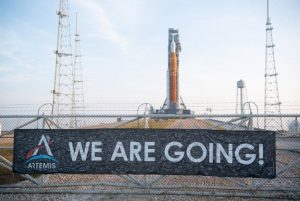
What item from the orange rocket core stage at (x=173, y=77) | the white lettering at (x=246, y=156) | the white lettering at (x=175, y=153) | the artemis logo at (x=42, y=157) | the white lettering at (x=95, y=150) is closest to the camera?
the white lettering at (x=246, y=156)

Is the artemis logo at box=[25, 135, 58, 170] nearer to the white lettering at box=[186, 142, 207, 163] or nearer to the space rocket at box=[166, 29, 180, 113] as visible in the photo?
the white lettering at box=[186, 142, 207, 163]

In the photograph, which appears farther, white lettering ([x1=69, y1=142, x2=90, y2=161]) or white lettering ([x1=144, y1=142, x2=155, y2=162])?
white lettering ([x1=69, y1=142, x2=90, y2=161])

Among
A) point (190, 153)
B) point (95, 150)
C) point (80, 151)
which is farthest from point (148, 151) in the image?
point (80, 151)

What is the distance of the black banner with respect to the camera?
8.92 meters

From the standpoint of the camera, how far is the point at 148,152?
9.14 m

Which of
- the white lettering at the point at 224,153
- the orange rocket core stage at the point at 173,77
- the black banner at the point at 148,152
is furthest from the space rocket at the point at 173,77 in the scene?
the white lettering at the point at 224,153

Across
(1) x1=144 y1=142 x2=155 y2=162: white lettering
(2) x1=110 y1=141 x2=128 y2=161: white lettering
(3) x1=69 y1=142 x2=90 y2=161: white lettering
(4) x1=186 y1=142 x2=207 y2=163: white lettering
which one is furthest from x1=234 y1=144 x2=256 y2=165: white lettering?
(3) x1=69 y1=142 x2=90 y2=161: white lettering

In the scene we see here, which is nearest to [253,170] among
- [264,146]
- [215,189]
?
[264,146]

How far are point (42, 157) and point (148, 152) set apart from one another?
3.48 metres

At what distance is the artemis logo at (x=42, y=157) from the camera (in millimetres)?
9430

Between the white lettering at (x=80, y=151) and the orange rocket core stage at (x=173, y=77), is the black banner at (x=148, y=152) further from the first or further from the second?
the orange rocket core stage at (x=173, y=77)

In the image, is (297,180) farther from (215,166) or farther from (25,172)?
(25,172)

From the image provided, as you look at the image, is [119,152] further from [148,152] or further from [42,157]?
[42,157]

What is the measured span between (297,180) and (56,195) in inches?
334
